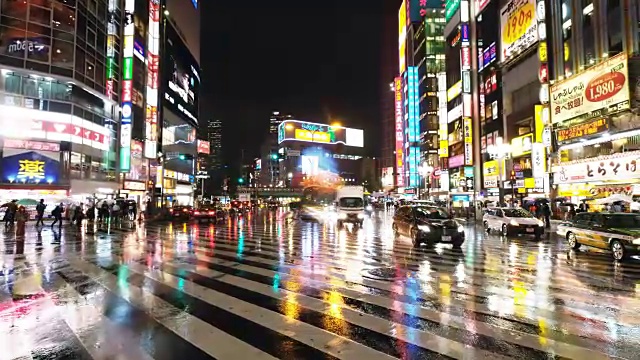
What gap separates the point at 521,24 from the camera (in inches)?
1591

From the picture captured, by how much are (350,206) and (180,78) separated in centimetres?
6034

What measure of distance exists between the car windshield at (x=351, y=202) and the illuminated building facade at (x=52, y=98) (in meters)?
25.0

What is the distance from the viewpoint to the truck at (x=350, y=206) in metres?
33.1

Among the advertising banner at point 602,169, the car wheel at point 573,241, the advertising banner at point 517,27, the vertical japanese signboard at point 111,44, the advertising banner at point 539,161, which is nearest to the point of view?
the car wheel at point 573,241

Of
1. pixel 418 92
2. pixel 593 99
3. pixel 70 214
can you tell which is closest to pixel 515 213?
pixel 593 99

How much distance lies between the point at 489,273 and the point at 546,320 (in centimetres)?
426

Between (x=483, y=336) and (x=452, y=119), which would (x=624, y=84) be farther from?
(x=452, y=119)

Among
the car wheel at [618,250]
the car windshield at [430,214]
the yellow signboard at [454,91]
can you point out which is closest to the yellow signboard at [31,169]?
the car windshield at [430,214]

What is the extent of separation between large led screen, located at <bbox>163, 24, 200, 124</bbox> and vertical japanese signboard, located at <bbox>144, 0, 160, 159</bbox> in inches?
478

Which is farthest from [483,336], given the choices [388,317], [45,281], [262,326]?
[45,281]

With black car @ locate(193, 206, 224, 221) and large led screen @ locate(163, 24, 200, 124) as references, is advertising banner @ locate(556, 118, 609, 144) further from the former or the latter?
large led screen @ locate(163, 24, 200, 124)

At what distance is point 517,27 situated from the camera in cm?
4138

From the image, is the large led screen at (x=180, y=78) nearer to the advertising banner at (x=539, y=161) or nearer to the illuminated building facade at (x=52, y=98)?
the illuminated building facade at (x=52, y=98)

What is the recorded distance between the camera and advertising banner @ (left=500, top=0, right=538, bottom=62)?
125ft
